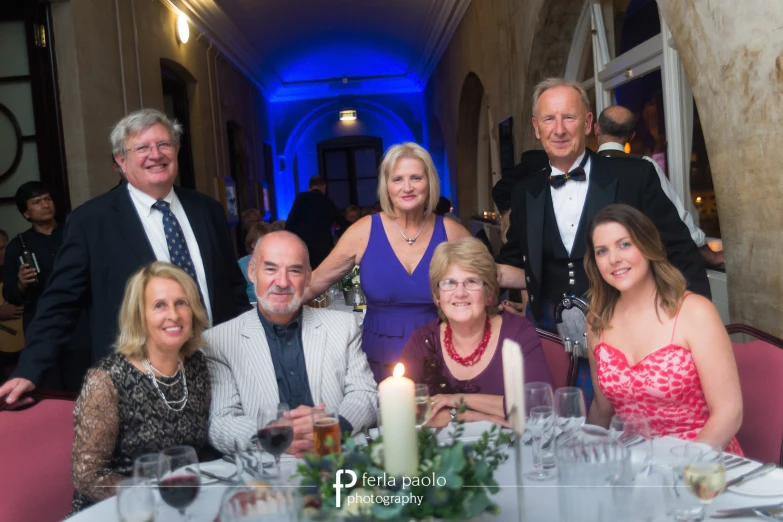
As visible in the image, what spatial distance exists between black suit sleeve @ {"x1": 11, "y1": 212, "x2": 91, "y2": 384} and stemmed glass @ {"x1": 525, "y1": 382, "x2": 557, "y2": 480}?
171cm

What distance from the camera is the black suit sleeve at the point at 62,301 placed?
8.18ft

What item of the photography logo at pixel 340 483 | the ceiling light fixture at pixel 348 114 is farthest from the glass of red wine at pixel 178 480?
the ceiling light fixture at pixel 348 114

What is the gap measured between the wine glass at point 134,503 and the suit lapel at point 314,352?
1028mm

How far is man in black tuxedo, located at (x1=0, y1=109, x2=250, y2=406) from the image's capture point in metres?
2.65

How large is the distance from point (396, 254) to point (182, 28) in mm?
6449

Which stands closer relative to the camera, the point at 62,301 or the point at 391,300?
the point at 62,301

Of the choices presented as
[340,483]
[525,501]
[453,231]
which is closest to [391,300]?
[453,231]

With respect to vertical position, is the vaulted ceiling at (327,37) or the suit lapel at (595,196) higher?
the vaulted ceiling at (327,37)

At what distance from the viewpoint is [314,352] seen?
2.41 m

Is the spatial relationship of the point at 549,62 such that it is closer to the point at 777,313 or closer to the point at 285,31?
the point at 777,313

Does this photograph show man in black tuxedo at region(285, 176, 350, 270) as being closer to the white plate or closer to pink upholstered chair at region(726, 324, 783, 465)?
pink upholstered chair at region(726, 324, 783, 465)

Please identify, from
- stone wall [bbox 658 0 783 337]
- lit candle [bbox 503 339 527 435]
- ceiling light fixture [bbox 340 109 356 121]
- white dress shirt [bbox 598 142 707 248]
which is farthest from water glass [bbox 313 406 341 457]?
ceiling light fixture [bbox 340 109 356 121]

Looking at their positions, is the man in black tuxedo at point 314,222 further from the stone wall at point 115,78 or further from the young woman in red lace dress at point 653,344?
the young woman in red lace dress at point 653,344

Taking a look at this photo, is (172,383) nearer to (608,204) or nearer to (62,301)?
(62,301)
